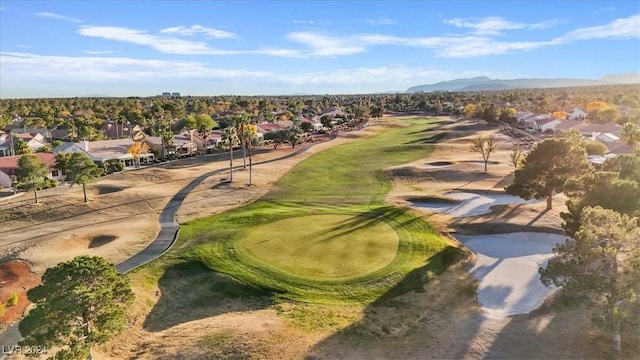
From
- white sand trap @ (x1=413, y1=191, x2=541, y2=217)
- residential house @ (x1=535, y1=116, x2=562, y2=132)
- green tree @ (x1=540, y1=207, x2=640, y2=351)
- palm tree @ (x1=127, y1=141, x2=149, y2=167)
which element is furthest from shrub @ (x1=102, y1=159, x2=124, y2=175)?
residential house @ (x1=535, y1=116, x2=562, y2=132)

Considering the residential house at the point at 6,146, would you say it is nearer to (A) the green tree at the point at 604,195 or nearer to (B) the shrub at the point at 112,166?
(B) the shrub at the point at 112,166

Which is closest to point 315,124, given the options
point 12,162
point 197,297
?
point 12,162

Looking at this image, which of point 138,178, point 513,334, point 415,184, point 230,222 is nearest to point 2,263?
point 230,222

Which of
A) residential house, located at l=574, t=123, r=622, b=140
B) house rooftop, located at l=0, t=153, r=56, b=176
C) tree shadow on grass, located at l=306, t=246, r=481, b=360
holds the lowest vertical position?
tree shadow on grass, located at l=306, t=246, r=481, b=360

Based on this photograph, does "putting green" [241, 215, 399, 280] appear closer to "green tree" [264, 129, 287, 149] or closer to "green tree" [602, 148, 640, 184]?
"green tree" [602, 148, 640, 184]

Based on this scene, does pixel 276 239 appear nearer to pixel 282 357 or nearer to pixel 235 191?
pixel 282 357
